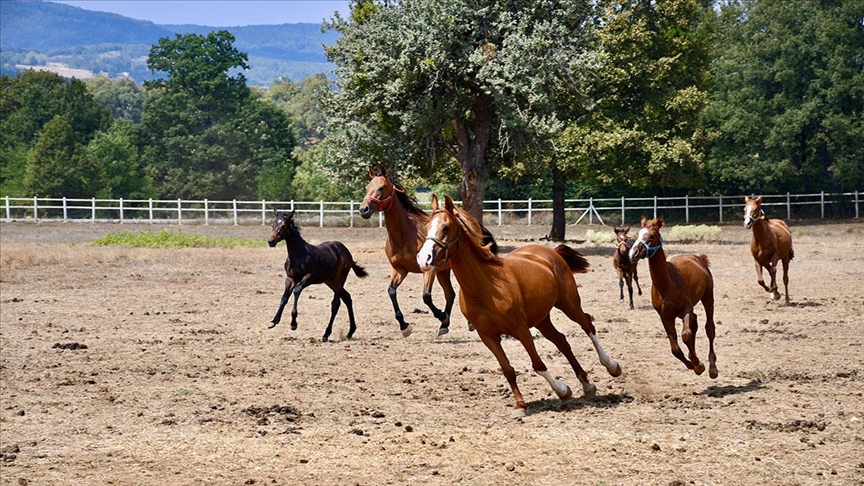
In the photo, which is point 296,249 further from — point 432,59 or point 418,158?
point 418,158

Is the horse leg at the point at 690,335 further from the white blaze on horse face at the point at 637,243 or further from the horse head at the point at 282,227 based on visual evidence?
the horse head at the point at 282,227

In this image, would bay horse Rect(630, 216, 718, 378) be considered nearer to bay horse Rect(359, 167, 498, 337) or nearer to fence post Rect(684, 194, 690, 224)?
bay horse Rect(359, 167, 498, 337)

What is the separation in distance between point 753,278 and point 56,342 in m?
14.7

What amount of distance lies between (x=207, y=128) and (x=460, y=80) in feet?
160

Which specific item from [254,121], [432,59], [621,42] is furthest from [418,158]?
[254,121]

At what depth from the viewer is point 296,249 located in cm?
1532

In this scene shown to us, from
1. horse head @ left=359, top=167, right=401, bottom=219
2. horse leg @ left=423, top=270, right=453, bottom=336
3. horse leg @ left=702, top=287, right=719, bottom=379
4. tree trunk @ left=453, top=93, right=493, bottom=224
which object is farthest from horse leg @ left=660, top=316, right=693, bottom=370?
tree trunk @ left=453, top=93, right=493, bottom=224

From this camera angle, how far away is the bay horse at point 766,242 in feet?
57.9

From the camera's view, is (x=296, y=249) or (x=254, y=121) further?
(x=254, y=121)

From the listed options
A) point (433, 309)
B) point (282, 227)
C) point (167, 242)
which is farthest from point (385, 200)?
point (167, 242)

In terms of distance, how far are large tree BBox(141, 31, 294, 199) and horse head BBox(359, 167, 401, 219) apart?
57.3m

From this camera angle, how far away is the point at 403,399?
10.4 metres

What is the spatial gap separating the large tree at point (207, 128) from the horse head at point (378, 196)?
57335 mm

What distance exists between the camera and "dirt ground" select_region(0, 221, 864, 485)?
779cm
